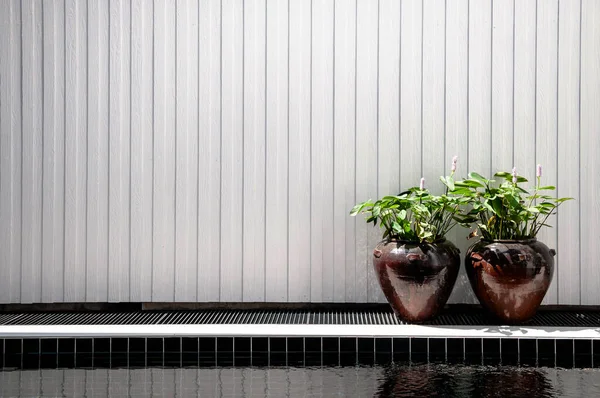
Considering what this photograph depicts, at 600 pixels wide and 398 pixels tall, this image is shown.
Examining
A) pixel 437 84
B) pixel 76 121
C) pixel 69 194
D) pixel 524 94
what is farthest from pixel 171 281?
pixel 524 94

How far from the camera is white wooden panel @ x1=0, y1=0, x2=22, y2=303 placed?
478 centimetres

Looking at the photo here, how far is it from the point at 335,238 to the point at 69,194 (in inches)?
70.5

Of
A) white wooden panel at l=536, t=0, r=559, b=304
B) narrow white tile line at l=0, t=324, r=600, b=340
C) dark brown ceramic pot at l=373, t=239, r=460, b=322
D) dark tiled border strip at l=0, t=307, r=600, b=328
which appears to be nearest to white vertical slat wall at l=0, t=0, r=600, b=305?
white wooden panel at l=536, t=0, r=559, b=304

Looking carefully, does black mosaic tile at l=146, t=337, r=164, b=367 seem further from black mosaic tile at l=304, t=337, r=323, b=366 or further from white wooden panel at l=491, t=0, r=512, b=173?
white wooden panel at l=491, t=0, r=512, b=173

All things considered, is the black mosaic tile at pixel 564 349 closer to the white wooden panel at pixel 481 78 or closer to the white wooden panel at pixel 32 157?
the white wooden panel at pixel 481 78

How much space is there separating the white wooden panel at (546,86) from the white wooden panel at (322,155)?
4.30 feet

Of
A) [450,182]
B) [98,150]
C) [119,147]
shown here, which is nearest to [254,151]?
[119,147]

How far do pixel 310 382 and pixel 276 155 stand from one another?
1.85m

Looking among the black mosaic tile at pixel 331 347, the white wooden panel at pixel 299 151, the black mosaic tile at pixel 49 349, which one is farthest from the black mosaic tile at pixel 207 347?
the white wooden panel at pixel 299 151

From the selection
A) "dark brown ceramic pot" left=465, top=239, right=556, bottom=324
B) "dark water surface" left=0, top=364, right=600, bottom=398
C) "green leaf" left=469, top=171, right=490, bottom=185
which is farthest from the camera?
"green leaf" left=469, top=171, right=490, bottom=185

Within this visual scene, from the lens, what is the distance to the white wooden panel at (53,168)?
477cm

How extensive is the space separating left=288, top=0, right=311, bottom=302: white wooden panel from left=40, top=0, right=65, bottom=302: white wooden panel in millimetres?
1520

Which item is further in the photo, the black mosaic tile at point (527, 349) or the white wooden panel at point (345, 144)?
the white wooden panel at point (345, 144)

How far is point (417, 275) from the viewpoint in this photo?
13.5ft
